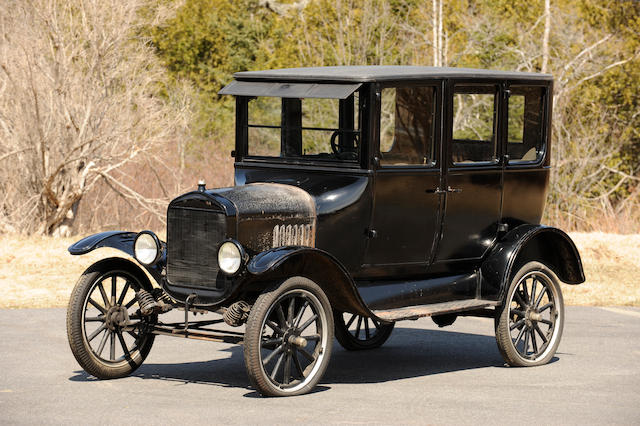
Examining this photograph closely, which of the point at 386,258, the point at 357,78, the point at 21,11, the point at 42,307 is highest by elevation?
the point at 21,11

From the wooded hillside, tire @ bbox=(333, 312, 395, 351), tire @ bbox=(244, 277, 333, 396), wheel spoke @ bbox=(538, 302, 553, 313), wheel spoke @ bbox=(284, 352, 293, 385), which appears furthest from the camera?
the wooded hillside

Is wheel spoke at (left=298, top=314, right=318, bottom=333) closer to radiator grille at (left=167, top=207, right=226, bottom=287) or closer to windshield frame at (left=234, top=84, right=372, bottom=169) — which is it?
radiator grille at (left=167, top=207, right=226, bottom=287)

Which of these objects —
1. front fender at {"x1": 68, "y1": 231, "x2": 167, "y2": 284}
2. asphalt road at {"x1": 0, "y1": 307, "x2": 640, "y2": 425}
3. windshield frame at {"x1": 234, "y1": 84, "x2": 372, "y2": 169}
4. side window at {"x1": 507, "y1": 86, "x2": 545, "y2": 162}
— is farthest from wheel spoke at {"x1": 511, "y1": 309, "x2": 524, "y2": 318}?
front fender at {"x1": 68, "y1": 231, "x2": 167, "y2": 284}

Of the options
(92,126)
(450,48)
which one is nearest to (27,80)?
(92,126)

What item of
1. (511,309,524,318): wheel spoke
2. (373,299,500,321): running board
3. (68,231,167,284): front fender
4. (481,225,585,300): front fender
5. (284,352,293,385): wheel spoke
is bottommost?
(284,352,293,385): wheel spoke

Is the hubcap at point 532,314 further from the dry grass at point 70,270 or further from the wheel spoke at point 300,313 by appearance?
the dry grass at point 70,270

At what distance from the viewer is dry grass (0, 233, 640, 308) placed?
12.4 meters

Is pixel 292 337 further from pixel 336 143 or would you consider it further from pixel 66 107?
pixel 66 107

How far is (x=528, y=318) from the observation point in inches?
344

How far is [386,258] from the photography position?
816 centimetres

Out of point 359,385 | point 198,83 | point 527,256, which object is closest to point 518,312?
point 527,256

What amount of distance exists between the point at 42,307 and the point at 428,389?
519cm

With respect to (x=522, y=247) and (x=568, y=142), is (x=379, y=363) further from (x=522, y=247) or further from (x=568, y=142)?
(x=568, y=142)

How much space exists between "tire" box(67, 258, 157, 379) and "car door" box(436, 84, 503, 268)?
226cm
